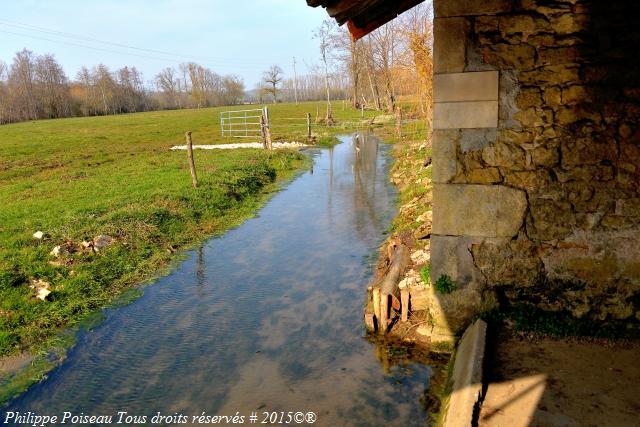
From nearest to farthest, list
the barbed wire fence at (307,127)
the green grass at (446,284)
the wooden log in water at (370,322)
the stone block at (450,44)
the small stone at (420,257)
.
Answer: the stone block at (450,44) → the green grass at (446,284) → the wooden log in water at (370,322) → the small stone at (420,257) → the barbed wire fence at (307,127)

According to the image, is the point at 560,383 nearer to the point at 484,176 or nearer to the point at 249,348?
the point at 484,176

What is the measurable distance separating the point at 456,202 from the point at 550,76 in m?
1.40

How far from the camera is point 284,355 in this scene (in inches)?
214

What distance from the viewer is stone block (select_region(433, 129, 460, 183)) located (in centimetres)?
452

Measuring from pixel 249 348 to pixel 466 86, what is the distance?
3804 millimetres

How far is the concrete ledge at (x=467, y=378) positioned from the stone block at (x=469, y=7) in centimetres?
291

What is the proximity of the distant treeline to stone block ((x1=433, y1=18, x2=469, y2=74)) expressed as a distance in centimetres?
6880

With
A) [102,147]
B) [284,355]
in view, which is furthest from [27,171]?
[284,355]

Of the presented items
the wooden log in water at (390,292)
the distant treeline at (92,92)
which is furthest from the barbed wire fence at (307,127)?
the distant treeline at (92,92)

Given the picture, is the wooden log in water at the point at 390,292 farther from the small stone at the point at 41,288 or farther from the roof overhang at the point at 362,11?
the small stone at the point at 41,288

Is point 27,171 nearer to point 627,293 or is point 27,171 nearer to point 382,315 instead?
point 382,315

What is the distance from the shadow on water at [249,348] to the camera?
181 inches

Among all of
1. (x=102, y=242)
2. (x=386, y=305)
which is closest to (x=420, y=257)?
(x=386, y=305)

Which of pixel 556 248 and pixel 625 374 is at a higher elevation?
pixel 556 248
